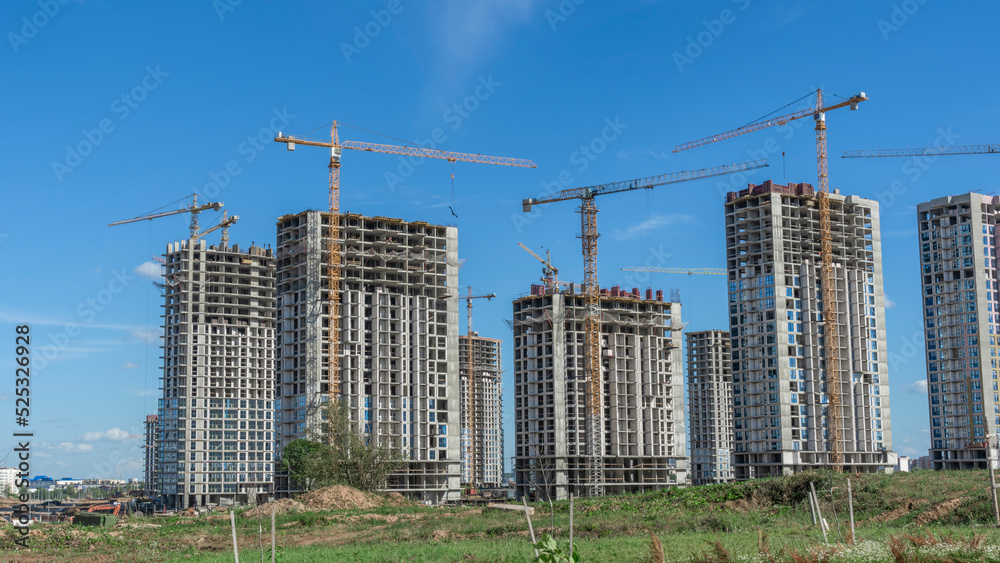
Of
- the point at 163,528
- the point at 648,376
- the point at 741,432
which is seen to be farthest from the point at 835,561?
the point at 648,376

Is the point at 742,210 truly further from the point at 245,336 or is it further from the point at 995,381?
the point at 245,336

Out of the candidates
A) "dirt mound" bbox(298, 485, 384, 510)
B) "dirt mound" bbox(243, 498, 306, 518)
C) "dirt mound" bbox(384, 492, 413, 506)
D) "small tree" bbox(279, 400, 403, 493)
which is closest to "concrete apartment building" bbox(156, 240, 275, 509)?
"small tree" bbox(279, 400, 403, 493)

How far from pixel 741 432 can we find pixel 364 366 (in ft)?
195

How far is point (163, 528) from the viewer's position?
61.6m

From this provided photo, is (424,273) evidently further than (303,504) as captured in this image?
Yes

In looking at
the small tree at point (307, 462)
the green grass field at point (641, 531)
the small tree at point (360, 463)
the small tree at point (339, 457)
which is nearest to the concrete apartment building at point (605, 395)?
the small tree at point (339, 457)

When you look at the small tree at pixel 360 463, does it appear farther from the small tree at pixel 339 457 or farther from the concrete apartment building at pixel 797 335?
the concrete apartment building at pixel 797 335

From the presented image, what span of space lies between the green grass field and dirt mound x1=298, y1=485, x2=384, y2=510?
221 inches

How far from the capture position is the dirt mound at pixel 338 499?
7381 centimetres

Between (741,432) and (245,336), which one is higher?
(245,336)

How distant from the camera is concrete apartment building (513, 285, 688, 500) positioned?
519ft

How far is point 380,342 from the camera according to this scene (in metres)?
137

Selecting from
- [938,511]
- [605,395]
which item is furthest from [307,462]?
[938,511]

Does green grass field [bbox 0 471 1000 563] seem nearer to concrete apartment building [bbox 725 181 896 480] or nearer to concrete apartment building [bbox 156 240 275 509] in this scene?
concrete apartment building [bbox 725 181 896 480]
